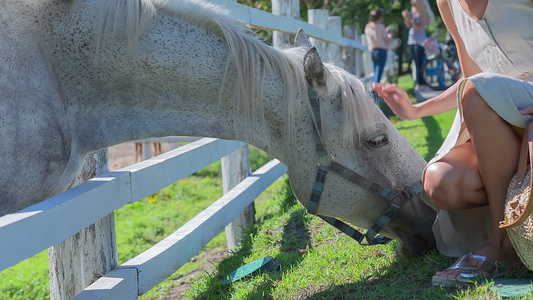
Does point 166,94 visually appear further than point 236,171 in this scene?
No

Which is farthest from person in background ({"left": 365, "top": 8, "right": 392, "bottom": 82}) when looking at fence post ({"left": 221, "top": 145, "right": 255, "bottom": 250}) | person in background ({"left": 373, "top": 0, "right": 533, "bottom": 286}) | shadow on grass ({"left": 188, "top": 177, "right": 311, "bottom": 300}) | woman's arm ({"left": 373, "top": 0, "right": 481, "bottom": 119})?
person in background ({"left": 373, "top": 0, "right": 533, "bottom": 286})

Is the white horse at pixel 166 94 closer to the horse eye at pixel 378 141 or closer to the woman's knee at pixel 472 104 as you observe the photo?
the horse eye at pixel 378 141

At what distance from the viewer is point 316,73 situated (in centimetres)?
227

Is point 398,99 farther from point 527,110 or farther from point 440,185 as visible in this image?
point 527,110

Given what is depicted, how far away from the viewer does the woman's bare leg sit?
2.16 metres

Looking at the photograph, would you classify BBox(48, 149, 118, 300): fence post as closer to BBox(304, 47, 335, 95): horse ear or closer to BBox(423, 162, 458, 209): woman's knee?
BBox(304, 47, 335, 95): horse ear

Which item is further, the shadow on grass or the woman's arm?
the shadow on grass

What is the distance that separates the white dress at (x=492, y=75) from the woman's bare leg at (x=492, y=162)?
47mm

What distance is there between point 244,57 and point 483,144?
98cm

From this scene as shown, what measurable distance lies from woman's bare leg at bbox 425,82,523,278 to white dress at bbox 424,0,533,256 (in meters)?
0.05

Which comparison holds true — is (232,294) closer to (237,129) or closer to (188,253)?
(188,253)

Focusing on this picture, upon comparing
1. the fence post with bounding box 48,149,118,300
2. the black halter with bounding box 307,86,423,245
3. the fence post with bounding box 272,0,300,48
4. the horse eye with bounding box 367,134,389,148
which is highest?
the fence post with bounding box 272,0,300,48

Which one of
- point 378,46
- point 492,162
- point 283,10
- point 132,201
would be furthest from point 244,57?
point 378,46

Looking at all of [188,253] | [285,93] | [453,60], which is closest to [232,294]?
[188,253]
